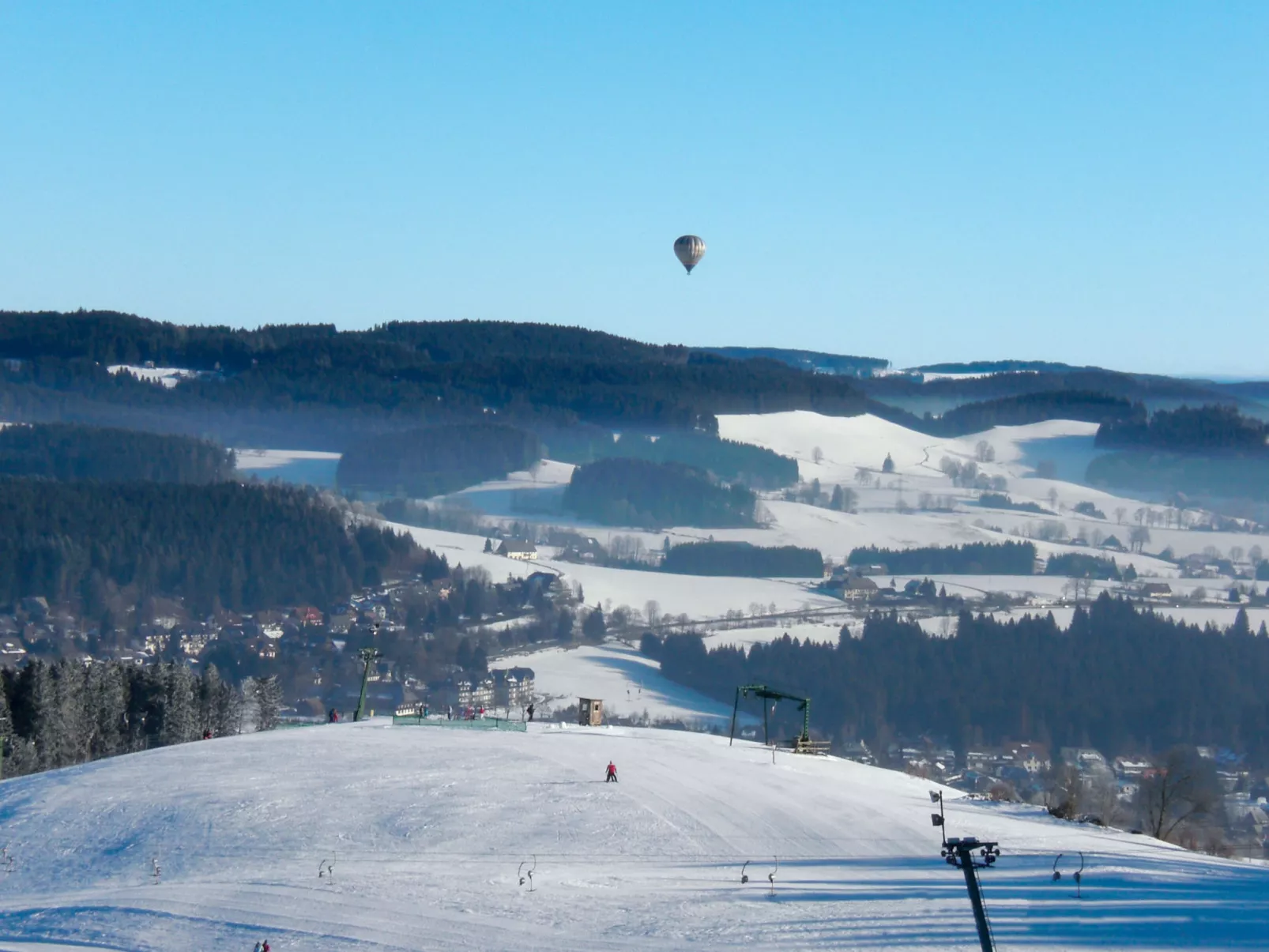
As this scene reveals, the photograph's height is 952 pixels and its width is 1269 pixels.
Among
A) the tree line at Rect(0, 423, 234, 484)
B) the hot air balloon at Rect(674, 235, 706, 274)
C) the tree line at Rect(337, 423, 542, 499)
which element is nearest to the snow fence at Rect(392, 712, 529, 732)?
the hot air balloon at Rect(674, 235, 706, 274)

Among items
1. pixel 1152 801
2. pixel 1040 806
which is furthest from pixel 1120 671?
pixel 1040 806

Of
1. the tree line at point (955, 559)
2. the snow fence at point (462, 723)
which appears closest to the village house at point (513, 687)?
the snow fence at point (462, 723)

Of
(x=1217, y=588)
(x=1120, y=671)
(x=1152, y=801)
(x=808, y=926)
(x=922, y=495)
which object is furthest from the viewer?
(x=922, y=495)

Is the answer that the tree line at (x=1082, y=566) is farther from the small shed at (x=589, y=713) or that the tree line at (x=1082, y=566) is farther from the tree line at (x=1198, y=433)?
the small shed at (x=589, y=713)

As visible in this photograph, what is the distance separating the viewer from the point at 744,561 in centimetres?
12450

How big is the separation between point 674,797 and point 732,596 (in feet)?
241

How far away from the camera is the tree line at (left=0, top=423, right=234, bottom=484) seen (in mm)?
145750

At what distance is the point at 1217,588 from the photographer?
11919cm

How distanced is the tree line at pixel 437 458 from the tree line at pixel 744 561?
39.2 metres

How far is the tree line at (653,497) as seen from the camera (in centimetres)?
14662

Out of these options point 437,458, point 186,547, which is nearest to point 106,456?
point 437,458

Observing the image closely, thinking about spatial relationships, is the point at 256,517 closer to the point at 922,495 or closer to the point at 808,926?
the point at 922,495

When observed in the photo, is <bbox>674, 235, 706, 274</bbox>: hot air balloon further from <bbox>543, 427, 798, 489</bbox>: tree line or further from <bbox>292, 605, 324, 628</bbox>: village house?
<bbox>543, 427, 798, 489</bbox>: tree line

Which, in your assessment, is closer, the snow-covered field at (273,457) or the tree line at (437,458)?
the tree line at (437,458)
